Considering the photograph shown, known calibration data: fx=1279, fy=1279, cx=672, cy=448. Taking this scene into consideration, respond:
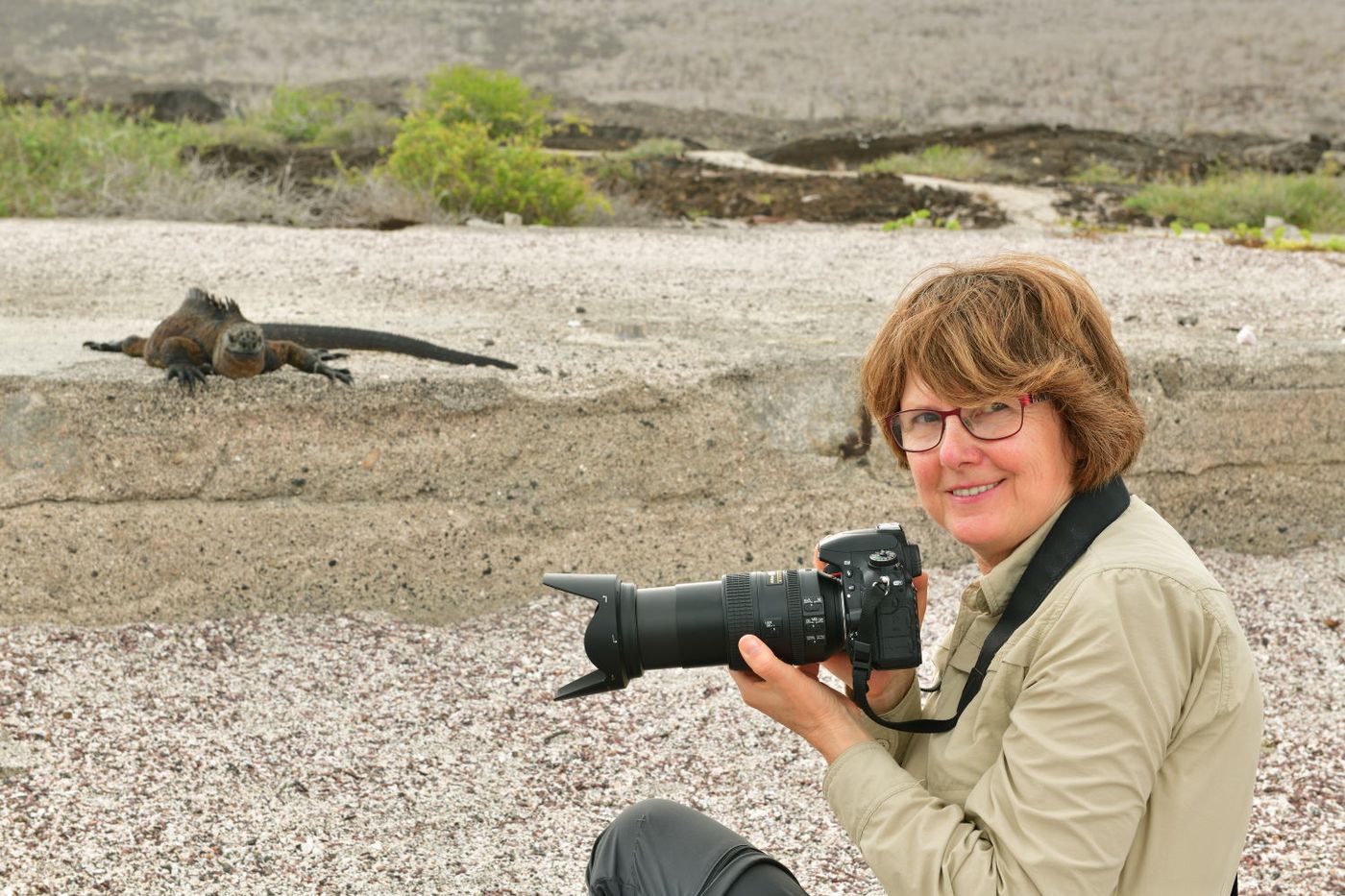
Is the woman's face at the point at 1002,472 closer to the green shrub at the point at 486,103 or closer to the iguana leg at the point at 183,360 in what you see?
the iguana leg at the point at 183,360

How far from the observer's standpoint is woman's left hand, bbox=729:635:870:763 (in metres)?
1.66

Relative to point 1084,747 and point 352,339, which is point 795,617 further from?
point 352,339

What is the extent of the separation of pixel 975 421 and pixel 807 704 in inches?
17.0

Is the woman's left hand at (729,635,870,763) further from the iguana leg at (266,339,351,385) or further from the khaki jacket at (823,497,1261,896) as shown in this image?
the iguana leg at (266,339,351,385)

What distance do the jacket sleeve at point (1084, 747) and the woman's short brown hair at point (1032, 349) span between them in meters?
0.27

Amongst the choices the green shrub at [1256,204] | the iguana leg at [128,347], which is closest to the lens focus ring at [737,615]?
the iguana leg at [128,347]

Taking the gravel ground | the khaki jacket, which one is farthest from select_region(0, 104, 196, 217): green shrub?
the khaki jacket

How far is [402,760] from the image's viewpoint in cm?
344


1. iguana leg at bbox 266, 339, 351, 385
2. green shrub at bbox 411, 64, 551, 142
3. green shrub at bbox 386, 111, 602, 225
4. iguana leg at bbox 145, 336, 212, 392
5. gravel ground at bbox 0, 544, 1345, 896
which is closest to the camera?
gravel ground at bbox 0, 544, 1345, 896

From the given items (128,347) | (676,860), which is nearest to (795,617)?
(676,860)

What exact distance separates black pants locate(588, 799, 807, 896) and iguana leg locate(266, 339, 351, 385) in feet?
8.16

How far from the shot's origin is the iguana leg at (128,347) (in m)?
4.42

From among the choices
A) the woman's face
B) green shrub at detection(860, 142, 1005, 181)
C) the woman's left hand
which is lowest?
green shrub at detection(860, 142, 1005, 181)

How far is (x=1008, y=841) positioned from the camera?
1434 mm
